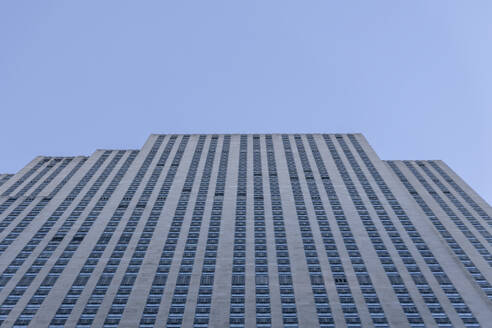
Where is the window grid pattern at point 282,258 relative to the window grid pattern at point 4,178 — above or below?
below

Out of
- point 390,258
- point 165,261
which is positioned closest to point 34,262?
point 165,261

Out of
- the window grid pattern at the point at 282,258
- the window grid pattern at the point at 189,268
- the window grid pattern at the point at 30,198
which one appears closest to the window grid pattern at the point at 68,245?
the window grid pattern at the point at 30,198

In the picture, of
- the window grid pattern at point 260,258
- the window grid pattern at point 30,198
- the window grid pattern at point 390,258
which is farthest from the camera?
the window grid pattern at point 30,198

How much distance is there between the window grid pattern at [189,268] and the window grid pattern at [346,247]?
20252 millimetres

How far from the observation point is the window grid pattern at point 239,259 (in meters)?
69.8

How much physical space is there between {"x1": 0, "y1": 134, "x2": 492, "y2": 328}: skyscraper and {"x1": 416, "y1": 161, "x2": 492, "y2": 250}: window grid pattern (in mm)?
403

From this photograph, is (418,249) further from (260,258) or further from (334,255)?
(260,258)

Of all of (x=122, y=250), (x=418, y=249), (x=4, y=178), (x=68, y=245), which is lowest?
(x=122, y=250)

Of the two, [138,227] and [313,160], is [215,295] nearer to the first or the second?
[138,227]

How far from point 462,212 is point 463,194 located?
37.3 ft

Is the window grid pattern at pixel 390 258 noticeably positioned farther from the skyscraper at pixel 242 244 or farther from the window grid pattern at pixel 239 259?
the window grid pattern at pixel 239 259

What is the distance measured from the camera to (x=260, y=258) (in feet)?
271

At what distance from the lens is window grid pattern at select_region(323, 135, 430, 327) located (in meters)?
70.7

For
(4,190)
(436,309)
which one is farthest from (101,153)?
(436,309)
